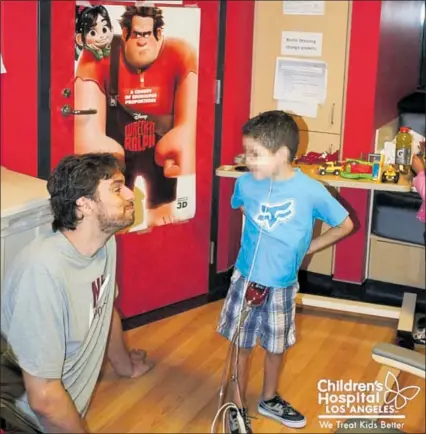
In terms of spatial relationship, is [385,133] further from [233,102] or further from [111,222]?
[111,222]

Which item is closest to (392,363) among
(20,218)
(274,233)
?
(274,233)

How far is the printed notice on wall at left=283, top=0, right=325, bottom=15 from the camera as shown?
8.77ft

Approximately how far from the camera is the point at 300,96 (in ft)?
9.09

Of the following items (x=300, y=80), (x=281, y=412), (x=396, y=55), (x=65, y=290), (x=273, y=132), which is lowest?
(x=281, y=412)

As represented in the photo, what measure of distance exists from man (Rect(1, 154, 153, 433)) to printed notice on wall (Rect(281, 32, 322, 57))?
135 centimetres

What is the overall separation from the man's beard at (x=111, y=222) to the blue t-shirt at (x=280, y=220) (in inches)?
15.4

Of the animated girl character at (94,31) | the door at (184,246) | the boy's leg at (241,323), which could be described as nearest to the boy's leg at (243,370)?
the boy's leg at (241,323)

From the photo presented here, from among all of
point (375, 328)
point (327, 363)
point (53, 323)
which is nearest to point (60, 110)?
point (53, 323)

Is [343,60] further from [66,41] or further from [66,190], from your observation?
[66,190]

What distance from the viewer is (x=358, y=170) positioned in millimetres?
2488

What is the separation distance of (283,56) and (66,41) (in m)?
0.90

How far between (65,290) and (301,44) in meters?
1.59

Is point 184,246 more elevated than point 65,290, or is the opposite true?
point 65,290

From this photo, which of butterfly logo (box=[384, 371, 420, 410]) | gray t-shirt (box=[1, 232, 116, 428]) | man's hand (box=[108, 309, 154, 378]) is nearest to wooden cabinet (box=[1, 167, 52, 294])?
gray t-shirt (box=[1, 232, 116, 428])
